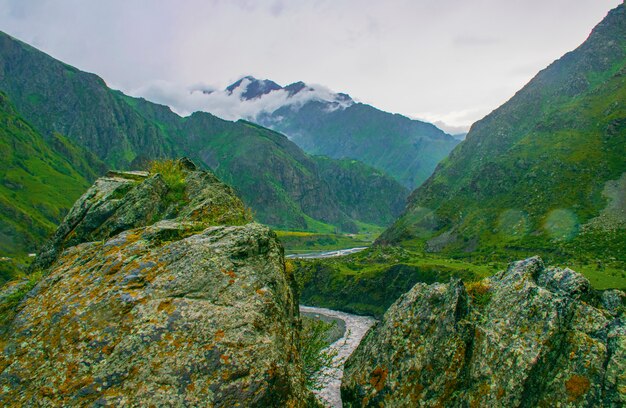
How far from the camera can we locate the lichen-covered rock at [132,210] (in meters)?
19.4

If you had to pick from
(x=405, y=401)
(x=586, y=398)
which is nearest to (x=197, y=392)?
(x=405, y=401)

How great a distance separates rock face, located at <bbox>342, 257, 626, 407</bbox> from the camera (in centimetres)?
1391

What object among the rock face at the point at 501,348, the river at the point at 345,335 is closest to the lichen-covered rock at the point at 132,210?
the rock face at the point at 501,348

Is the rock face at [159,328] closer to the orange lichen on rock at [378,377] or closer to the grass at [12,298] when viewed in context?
the grass at [12,298]

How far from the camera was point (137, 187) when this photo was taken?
21.7m

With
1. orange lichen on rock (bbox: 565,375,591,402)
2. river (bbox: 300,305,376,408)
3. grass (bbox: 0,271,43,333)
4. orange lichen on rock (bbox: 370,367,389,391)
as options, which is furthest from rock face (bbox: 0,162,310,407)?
river (bbox: 300,305,376,408)

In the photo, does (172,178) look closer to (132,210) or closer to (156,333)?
(132,210)

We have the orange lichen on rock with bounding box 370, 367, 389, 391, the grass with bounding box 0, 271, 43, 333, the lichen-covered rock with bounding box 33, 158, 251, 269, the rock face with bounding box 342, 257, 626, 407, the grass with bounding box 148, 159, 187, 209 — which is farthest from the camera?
the grass with bounding box 148, 159, 187, 209

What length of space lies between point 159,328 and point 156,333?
16 centimetres

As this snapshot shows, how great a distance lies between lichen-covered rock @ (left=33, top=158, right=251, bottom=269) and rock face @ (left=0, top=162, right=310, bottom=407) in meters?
4.31

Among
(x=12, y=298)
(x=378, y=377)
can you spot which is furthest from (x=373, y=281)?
(x=12, y=298)

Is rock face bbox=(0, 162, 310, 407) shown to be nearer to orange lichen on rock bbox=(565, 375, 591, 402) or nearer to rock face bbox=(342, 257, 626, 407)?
rock face bbox=(342, 257, 626, 407)

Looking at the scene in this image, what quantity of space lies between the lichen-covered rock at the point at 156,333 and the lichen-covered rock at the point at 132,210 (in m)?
4.91

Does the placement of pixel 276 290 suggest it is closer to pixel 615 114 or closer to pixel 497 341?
pixel 497 341
